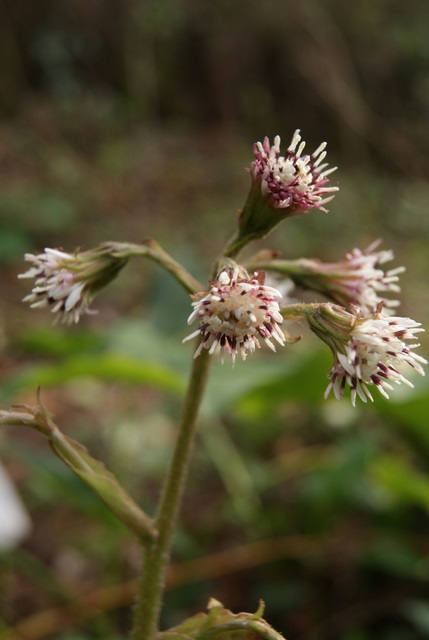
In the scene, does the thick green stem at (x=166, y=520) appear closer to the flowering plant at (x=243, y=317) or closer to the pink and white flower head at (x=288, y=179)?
the flowering plant at (x=243, y=317)

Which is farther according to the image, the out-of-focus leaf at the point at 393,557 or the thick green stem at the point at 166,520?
the out-of-focus leaf at the point at 393,557

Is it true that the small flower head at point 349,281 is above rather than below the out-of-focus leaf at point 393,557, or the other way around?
above

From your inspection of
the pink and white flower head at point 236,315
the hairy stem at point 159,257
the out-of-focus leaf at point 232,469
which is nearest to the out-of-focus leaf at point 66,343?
the out-of-focus leaf at point 232,469

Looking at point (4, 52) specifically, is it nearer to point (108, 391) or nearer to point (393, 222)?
point (393, 222)

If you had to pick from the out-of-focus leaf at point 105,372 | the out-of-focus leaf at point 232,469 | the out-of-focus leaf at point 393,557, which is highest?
the out-of-focus leaf at point 105,372

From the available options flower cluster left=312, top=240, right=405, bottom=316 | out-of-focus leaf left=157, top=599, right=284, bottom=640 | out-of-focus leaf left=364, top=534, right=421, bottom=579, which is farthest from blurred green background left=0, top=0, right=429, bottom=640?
out-of-focus leaf left=157, top=599, right=284, bottom=640

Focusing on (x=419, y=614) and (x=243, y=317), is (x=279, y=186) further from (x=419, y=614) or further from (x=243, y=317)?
(x=419, y=614)
